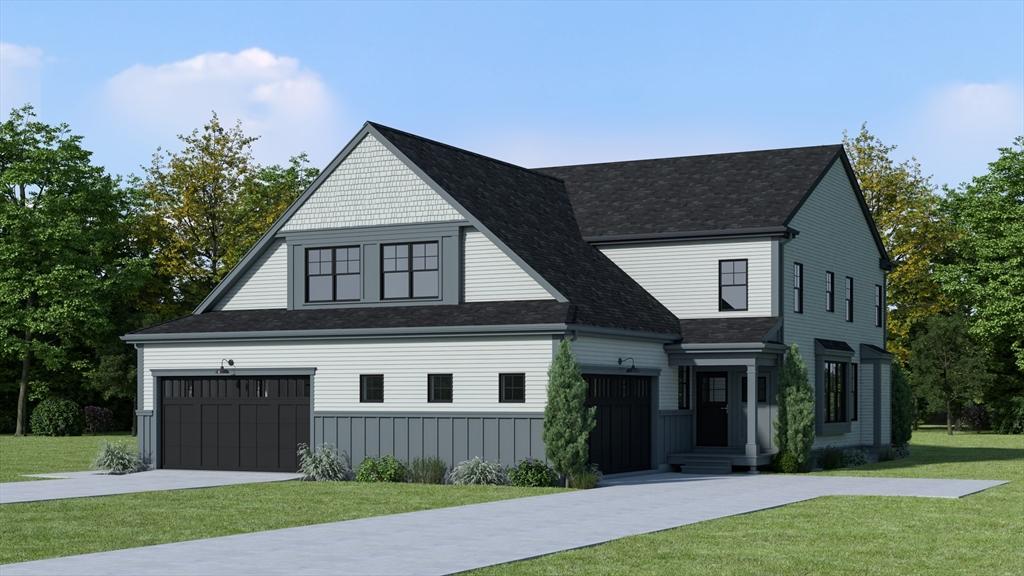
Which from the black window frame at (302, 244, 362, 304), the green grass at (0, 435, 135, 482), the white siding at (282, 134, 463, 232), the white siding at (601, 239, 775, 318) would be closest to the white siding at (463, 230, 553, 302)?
the white siding at (282, 134, 463, 232)

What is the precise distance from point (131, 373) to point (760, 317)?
1267 inches

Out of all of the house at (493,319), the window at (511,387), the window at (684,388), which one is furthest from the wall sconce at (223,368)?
the window at (684,388)

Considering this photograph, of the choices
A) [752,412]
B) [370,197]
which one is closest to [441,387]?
[370,197]

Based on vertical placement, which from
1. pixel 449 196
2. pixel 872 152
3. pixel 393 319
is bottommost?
pixel 393 319

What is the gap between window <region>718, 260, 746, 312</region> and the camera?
35.8 meters

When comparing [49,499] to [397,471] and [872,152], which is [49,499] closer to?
[397,471]

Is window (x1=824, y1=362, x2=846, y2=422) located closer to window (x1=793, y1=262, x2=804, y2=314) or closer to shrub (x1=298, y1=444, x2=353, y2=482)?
window (x1=793, y1=262, x2=804, y2=314)

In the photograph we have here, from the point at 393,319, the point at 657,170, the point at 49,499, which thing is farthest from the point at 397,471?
the point at 657,170

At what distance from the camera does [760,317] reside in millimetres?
35188

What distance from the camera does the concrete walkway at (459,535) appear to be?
1511cm

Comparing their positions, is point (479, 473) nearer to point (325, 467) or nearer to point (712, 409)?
point (325, 467)

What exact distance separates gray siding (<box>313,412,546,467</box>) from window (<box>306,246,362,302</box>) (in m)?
3.36

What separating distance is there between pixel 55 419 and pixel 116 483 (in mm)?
30704

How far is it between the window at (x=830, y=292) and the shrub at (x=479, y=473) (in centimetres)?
1405
